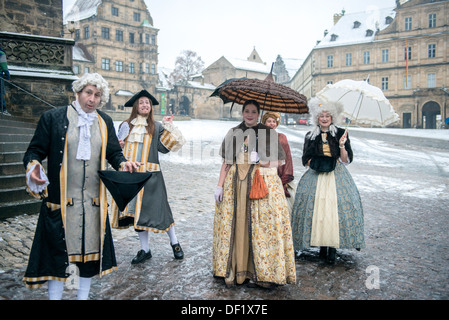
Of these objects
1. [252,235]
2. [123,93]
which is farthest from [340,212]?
[123,93]

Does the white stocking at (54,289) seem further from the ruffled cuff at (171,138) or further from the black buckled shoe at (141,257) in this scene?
the ruffled cuff at (171,138)

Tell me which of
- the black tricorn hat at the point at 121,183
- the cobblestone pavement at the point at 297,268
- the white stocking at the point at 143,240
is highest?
the black tricorn hat at the point at 121,183

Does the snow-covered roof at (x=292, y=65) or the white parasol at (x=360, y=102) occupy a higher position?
the snow-covered roof at (x=292, y=65)

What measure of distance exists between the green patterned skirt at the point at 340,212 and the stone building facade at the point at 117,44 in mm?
48241

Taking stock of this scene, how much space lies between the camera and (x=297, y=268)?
168 inches

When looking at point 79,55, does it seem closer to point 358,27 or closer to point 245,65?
point 245,65

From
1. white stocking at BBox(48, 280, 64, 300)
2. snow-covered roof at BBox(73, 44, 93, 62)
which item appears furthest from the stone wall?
snow-covered roof at BBox(73, 44, 93, 62)

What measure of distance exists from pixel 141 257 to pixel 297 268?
197cm

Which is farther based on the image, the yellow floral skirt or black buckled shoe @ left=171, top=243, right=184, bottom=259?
black buckled shoe @ left=171, top=243, right=184, bottom=259

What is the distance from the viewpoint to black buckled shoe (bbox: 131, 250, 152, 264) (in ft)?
13.9

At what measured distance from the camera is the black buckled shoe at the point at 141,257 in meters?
4.25

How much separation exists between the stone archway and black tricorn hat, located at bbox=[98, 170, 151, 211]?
167ft

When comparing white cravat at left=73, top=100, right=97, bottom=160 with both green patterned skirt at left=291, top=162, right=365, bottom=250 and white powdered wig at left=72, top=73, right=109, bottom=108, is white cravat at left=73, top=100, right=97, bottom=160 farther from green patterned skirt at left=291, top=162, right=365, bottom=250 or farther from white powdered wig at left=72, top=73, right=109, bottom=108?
green patterned skirt at left=291, top=162, right=365, bottom=250

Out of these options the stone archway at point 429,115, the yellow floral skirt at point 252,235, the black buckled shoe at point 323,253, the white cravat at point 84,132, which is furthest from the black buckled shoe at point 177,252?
the stone archway at point 429,115
